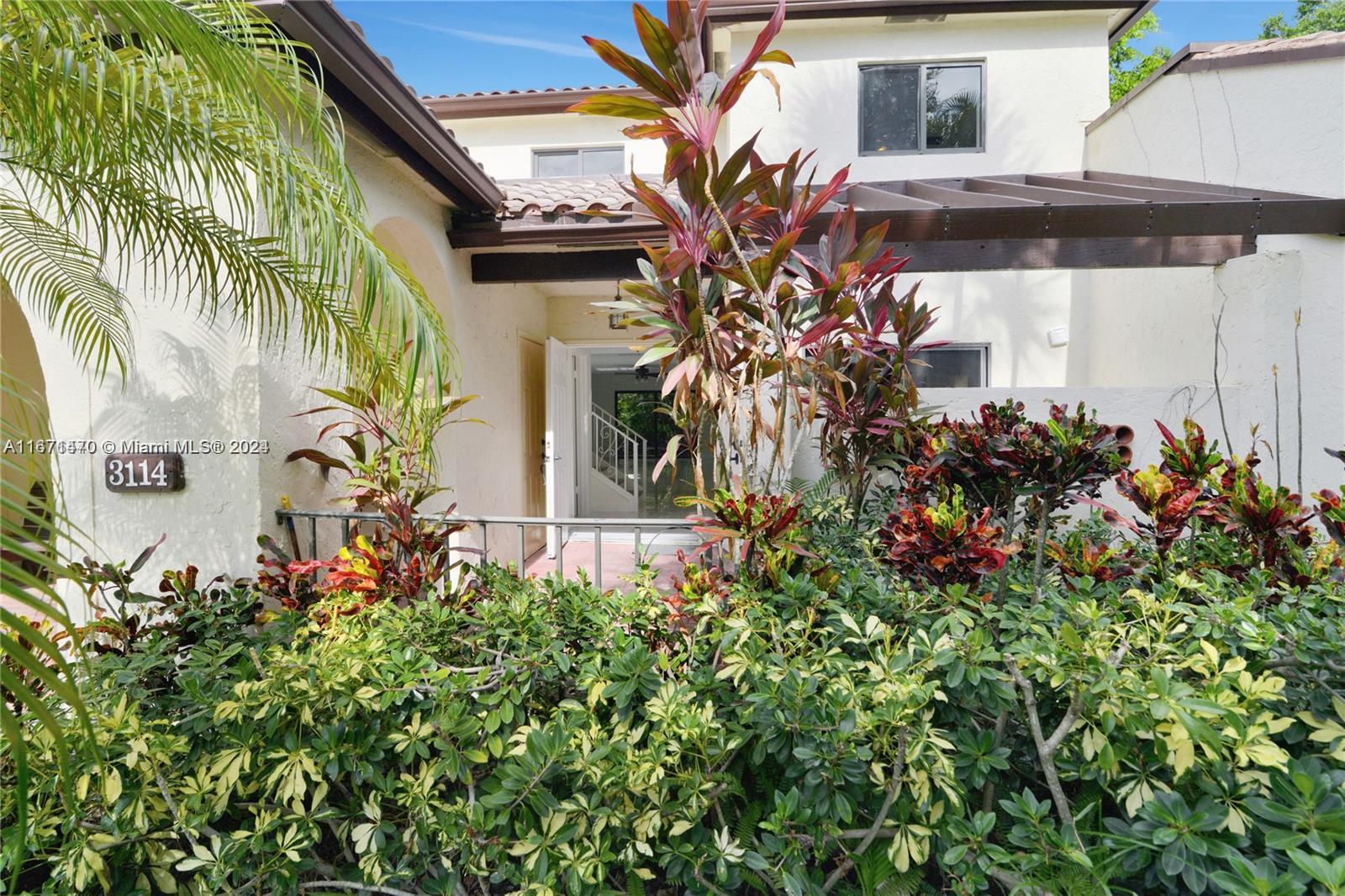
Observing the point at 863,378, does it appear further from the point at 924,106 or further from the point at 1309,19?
the point at 1309,19

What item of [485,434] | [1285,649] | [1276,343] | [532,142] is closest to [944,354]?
[1276,343]

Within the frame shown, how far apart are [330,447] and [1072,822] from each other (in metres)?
3.93

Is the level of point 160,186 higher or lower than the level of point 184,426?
higher

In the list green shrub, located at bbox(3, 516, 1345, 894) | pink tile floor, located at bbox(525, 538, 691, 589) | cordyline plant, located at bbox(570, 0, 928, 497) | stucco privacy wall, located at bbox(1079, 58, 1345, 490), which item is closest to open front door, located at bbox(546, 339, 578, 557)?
pink tile floor, located at bbox(525, 538, 691, 589)

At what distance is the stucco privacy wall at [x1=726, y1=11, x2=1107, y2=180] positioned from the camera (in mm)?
7051

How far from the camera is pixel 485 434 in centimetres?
646

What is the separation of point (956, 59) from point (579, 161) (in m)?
6.06

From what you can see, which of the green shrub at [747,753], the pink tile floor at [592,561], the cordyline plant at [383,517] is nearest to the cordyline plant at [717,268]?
the green shrub at [747,753]

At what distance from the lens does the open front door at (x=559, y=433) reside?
7559 mm

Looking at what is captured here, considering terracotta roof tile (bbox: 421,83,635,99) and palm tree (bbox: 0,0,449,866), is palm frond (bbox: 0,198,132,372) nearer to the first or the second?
palm tree (bbox: 0,0,449,866)

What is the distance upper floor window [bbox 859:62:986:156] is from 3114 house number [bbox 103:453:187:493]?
6.99 metres

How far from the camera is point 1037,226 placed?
181 inches

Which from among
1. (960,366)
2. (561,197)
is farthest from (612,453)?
(561,197)

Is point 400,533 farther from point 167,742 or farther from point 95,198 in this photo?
point 95,198
